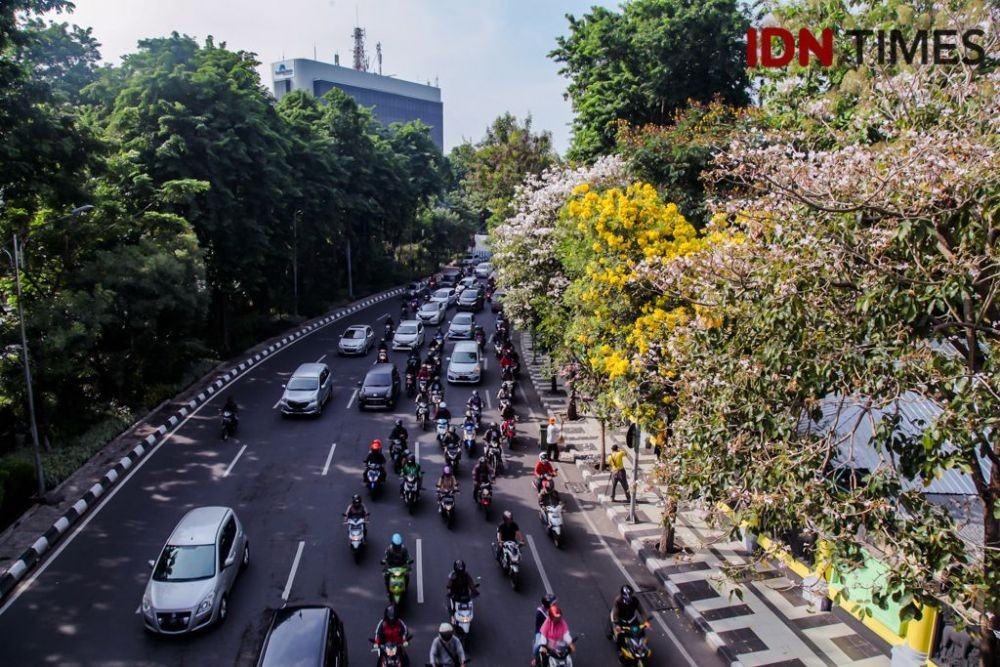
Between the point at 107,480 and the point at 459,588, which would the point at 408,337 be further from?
the point at 459,588

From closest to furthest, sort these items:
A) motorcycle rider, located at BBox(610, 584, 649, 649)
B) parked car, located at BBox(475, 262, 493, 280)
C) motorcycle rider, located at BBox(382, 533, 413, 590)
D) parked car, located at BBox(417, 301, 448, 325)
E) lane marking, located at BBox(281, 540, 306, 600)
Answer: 1. motorcycle rider, located at BBox(610, 584, 649, 649)
2. motorcycle rider, located at BBox(382, 533, 413, 590)
3. lane marking, located at BBox(281, 540, 306, 600)
4. parked car, located at BBox(417, 301, 448, 325)
5. parked car, located at BBox(475, 262, 493, 280)

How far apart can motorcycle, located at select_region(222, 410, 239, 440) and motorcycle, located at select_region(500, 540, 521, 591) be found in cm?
1102

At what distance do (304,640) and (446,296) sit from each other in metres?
38.7

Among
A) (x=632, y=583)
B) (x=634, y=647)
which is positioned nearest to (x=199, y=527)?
(x=634, y=647)

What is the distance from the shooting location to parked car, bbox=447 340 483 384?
2712cm

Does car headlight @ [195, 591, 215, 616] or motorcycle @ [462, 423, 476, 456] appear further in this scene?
motorcycle @ [462, 423, 476, 456]

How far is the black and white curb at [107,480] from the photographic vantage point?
503 inches

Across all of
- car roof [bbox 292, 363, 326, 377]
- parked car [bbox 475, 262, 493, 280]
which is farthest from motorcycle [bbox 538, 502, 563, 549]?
parked car [bbox 475, 262, 493, 280]

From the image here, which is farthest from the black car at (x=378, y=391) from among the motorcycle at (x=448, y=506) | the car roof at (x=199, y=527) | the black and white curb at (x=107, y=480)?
the car roof at (x=199, y=527)

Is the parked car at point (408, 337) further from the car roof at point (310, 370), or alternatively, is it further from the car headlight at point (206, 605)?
the car headlight at point (206, 605)

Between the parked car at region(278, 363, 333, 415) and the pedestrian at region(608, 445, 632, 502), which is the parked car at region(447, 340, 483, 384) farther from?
the pedestrian at region(608, 445, 632, 502)

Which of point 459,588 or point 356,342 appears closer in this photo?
point 459,588

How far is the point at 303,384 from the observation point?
907 inches

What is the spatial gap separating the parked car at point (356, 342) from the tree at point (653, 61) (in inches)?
534
